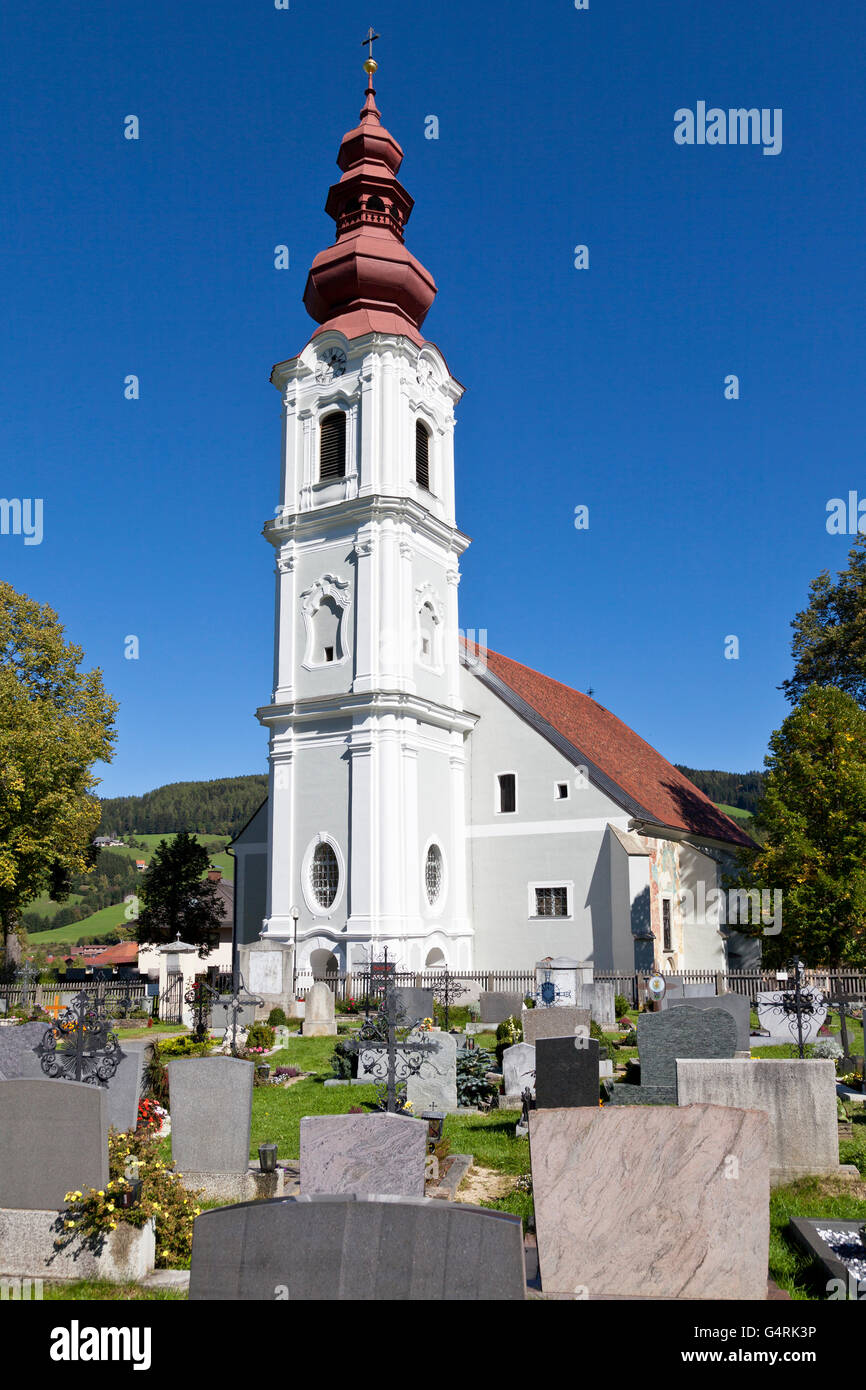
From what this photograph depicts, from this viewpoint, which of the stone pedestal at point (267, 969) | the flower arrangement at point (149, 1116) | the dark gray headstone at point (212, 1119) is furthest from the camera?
the stone pedestal at point (267, 969)

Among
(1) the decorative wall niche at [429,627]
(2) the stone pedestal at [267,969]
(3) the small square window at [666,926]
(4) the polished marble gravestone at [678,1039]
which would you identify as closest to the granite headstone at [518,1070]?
(4) the polished marble gravestone at [678,1039]

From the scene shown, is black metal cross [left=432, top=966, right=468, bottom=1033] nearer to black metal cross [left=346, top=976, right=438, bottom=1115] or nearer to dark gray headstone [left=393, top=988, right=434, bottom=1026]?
dark gray headstone [left=393, top=988, right=434, bottom=1026]

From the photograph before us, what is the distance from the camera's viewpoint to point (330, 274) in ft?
107

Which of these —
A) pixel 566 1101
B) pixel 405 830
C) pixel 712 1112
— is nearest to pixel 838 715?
pixel 405 830

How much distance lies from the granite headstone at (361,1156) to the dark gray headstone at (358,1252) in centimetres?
183

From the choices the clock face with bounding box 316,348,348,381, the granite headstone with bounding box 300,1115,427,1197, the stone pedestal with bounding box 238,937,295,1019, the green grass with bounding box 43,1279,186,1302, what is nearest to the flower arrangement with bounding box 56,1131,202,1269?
the green grass with bounding box 43,1279,186,1302

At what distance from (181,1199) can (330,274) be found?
3025 cm

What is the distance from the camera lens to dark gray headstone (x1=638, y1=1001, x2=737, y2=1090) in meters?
10.2

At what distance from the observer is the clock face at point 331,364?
31.5 meters

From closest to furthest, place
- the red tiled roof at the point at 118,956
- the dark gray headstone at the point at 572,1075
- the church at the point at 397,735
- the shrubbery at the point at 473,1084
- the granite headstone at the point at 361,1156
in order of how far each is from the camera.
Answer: the granite headstone at the point at 361,1156, the dark gray headstone at the point at 572,1075, the shrubbery at the point at 473,1084, the church at the point at 397,735, the red tiled roof at the point at 118,956

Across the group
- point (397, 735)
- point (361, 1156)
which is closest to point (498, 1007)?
point (397, 735)

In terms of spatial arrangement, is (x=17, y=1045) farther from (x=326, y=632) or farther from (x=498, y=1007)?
(x=326, y=632)

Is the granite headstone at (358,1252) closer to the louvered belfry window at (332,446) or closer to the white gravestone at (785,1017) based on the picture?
the white gravestone at (785,1017)
